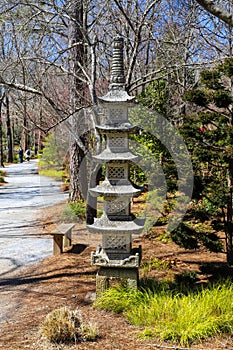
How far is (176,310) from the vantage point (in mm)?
4316

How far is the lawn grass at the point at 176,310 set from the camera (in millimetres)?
4012

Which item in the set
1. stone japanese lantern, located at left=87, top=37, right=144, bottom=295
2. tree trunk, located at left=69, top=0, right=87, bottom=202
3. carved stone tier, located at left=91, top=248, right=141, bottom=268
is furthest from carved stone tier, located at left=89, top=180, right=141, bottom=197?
tree trunk, located at left=69, top=0, right=87, bottom=202

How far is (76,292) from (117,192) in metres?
1.68

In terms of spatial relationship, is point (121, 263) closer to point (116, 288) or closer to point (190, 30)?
point (116, 288)

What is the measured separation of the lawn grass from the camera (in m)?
4.01

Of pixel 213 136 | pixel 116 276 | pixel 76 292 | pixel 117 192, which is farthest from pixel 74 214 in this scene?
pixel 117 192

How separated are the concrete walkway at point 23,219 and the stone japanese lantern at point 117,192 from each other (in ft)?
7.58

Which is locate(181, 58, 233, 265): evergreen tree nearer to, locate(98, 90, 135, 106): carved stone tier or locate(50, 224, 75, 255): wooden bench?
locate(98, 90, 135, 106): carved stone tier

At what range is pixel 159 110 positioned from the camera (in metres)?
10.1

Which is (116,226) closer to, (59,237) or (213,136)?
(213,136)

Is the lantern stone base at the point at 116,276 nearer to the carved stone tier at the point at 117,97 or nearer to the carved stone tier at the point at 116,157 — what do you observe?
the carved stone tier at the point at 116,157

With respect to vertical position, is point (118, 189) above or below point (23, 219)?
above

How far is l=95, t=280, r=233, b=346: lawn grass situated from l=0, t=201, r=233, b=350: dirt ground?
10cm

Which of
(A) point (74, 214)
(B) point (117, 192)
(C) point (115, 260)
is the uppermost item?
(B) point (117, 192)
